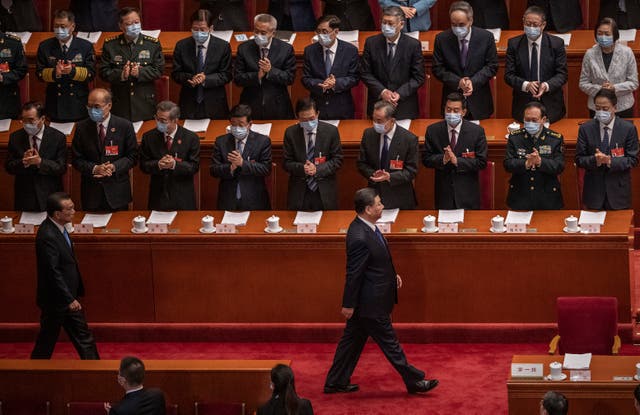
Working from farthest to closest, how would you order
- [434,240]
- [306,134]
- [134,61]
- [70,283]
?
1. [134,61]
2. [306,134]
3. [434,240]
4. [70,283]

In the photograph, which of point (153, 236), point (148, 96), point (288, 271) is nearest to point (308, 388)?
point (288, 271)

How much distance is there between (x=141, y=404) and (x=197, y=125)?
4.05m

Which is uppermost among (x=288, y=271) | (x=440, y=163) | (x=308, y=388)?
(x=440, y=163)

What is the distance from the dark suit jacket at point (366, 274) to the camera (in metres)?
8.23

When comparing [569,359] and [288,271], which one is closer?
[569,359]

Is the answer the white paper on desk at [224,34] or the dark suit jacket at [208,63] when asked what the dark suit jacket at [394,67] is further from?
the white paper on desk at [224,34]

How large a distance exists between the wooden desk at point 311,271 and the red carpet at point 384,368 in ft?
0.64

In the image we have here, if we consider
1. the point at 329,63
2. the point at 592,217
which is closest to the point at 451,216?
the point at 592,217

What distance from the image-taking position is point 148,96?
430 inches

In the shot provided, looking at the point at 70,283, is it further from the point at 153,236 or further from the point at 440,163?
Result: the point at 440,163

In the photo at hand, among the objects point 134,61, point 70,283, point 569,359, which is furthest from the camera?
point 134,61

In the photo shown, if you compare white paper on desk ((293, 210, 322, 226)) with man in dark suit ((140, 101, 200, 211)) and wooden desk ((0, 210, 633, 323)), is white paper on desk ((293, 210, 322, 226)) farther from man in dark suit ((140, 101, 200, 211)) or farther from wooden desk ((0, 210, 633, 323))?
man in dark suit ((140, 101, 200, 211))

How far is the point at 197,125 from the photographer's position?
1082 cm

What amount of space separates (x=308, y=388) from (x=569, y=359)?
176 centimetres
